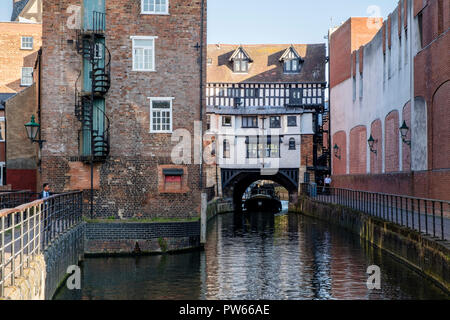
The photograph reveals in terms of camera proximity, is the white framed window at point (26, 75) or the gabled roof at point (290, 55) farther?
the gabled roof at point (290, 55)

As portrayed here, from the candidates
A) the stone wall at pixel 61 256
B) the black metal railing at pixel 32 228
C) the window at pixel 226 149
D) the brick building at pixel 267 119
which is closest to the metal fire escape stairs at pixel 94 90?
the black metal railing at pixel 32 228

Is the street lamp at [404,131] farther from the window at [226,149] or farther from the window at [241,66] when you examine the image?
the window at [241,66]

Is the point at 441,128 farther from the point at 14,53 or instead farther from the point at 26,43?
the point at 26,43

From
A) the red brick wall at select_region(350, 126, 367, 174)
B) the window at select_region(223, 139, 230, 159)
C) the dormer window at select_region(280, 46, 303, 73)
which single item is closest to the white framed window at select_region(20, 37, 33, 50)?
the window at select_region(223, 139, 230, 159)

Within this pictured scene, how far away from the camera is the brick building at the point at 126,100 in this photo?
2130cm

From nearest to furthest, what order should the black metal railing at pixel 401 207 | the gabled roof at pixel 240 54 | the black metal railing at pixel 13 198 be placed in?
the black metal railing at pixel 401 207 → the black metal railing at pixel 13 198 → the gabled roof at pixel 240 54

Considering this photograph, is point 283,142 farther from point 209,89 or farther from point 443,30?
point 443,30

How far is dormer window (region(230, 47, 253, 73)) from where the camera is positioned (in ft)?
158

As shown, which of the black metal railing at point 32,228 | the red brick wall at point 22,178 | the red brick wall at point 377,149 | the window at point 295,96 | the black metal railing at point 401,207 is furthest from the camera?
the window at point 295,96

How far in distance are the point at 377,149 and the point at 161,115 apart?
16.3 metres

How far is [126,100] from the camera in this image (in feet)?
70.2

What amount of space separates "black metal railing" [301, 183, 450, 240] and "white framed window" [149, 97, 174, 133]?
26.9 feet

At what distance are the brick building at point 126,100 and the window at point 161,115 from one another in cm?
4

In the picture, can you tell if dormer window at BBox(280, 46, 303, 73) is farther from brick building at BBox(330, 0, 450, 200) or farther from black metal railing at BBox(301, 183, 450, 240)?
black metal railing at BBox(301, 183, 450, 240)
